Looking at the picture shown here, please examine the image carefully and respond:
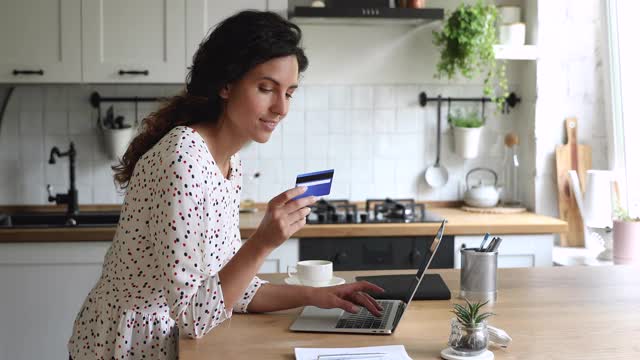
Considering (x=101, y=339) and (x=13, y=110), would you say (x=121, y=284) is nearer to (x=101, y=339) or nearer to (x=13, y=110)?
(x=101, y=339)

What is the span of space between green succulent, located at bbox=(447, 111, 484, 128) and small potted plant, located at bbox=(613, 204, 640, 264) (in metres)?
0.98

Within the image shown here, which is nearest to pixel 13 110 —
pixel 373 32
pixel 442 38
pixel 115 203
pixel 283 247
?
pixel 115 203

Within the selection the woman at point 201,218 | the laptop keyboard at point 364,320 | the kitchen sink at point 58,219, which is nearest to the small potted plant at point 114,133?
the kitchen sink at point 58,219

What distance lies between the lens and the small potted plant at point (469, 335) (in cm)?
162

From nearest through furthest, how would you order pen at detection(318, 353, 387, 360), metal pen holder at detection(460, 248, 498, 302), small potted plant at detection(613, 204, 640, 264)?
1. pen at detection(318, 353, 387, 360)
2. metal pen holder at detection(460, 248, 498, 302)
3. small potted plant at detection(613, 204, 640, 264)

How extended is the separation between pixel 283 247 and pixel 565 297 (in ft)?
5.20

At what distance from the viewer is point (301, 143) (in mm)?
4145

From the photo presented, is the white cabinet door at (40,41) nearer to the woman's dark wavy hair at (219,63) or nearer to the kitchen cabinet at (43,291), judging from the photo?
the kitchen cabinet at (43,291)

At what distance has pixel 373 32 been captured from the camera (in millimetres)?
4145

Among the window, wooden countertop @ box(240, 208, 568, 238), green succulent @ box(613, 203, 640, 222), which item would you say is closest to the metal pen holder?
wooden countertop @ box(240, 208, 568, 238)

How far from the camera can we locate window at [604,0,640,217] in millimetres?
3754

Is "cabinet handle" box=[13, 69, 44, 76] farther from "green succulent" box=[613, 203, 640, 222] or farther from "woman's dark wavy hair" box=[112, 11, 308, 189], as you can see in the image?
"green succulent" box=[613, 203, 640, 222]

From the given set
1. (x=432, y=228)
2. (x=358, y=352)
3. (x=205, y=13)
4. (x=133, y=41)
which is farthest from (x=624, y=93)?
(x=358, y=352)

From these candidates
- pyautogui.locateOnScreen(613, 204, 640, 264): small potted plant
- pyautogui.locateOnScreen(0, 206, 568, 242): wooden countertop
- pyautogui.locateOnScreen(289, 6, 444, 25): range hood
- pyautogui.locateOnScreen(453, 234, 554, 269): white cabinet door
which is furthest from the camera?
pyautogui.locateOnScreen(289, 6, 444, 25): range hood
